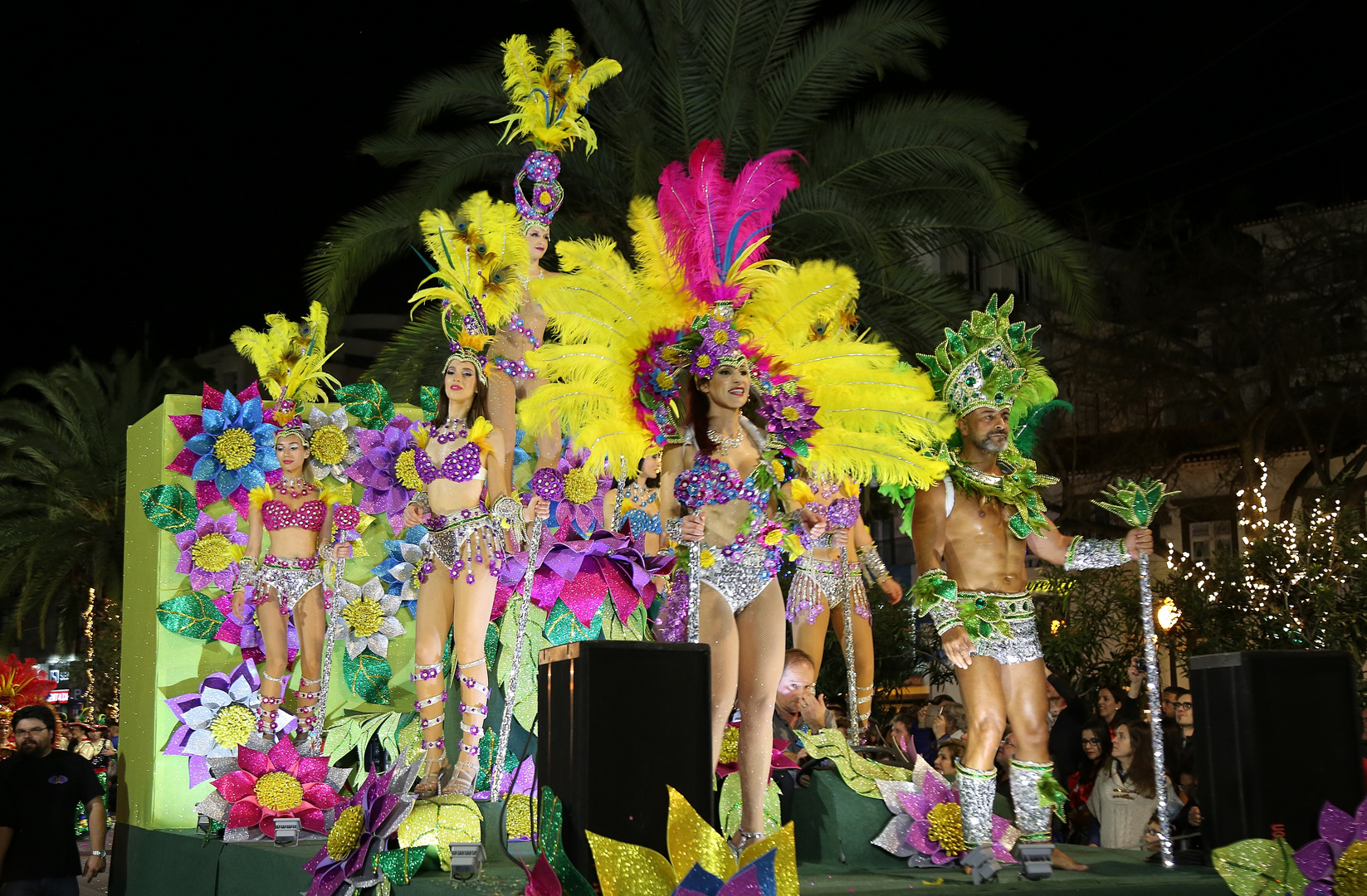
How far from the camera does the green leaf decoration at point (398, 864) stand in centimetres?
577

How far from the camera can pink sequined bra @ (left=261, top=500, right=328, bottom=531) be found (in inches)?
346

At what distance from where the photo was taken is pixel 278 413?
9062mm

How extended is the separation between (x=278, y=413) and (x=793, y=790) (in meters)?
4.19

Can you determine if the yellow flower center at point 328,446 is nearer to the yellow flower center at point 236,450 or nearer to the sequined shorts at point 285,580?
the yellow flower center at point 236,450

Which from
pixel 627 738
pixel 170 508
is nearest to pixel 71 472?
pixel 170 508

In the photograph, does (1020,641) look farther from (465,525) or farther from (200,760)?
(200,760)

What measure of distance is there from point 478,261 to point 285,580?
2561 millimetres

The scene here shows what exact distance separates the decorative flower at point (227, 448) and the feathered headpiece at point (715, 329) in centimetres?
315

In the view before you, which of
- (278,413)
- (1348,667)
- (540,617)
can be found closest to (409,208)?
(278,413)

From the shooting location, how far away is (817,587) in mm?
8031

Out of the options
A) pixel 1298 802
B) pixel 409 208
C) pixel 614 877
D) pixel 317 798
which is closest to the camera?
pixel 614 877

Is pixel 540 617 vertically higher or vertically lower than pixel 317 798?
higher

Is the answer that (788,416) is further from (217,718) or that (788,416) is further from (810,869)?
(217,718)

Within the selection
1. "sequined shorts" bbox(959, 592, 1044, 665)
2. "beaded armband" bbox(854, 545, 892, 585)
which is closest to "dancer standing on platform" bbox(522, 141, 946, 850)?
"sequined shorts" bbox(959, 592, 1044, 665)
